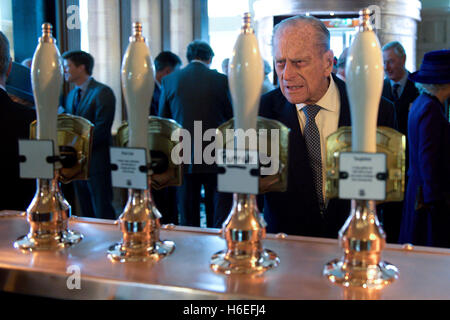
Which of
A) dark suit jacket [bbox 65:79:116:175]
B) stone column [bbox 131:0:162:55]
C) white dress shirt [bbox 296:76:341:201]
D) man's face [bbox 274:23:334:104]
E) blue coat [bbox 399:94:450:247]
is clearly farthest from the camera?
stone column [bbox 131:0:162:55]

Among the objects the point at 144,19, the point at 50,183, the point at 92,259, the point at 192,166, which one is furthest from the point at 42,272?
the point at 144,19

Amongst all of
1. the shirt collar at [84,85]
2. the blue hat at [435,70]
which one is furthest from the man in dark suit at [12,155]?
the shirt collar at [84,85]

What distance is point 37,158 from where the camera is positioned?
1069 mm

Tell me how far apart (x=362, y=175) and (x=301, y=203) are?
27.9 inches

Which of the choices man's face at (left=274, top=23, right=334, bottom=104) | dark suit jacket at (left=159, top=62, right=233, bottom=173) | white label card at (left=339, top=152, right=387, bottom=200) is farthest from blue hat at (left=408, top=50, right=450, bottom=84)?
white label card at (left=339, top=152, right=387, bottom=200)

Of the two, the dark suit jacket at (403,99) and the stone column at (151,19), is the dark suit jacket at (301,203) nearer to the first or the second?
the dark suit jacket at (403,99)

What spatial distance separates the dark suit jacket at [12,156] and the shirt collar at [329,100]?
0.96 m

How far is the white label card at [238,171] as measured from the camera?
89 centimetres

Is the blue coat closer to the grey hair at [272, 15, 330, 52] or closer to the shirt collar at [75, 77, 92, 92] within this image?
the grey hair at [272, 15, 330, 52]

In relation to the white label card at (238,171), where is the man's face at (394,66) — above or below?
above

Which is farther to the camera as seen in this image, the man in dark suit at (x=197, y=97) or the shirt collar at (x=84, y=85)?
the shirt collar at (x=84, y=85)

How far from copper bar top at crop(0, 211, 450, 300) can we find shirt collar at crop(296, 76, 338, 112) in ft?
2.08

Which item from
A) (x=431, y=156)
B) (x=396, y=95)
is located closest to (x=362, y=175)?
(x=431, y=156)

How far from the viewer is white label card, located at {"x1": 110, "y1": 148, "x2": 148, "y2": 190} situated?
983 millimetres
